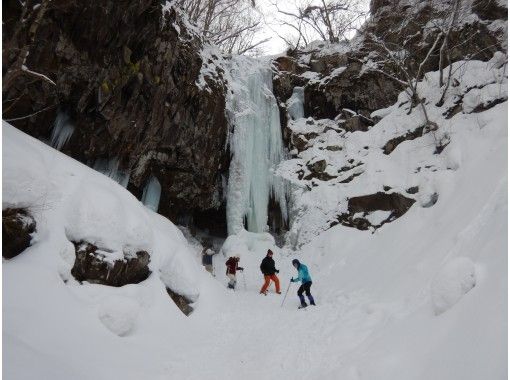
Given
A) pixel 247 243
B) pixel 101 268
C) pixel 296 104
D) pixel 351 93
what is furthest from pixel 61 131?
pixel 351 93

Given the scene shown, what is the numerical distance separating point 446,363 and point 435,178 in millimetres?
7607

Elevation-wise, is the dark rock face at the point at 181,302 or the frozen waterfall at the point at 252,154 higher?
the frozen waterfall at the point at 252,154

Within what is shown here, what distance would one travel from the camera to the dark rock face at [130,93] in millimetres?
7758

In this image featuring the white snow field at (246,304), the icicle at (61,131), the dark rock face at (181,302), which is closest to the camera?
the white snow field at (246,304)

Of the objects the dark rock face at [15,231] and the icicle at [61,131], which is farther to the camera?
the icicle at [61,131]

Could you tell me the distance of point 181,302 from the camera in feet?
20.8

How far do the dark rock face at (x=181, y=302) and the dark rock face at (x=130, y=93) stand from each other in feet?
14.0

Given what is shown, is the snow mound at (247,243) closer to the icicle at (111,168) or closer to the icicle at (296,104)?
the icicle at (111,168)

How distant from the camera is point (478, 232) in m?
5.45

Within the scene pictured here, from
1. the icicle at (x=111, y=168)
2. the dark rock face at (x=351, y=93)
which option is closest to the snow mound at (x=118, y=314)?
the icicle at (x=111, y=168)

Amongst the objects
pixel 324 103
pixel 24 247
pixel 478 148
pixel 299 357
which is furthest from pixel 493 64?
pixel 24 247

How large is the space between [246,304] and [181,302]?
1729mm

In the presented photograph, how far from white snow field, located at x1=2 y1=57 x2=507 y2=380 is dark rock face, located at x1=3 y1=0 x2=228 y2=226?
270cm

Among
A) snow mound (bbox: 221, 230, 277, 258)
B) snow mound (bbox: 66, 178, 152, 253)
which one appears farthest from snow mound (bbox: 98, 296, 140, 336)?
snow mound (bbox: 221, 230, 277, 258)
